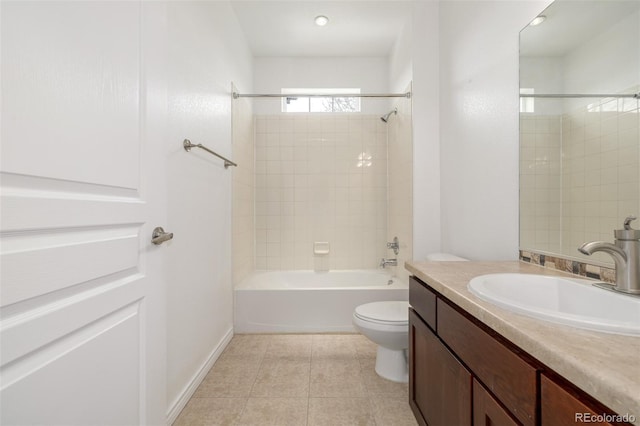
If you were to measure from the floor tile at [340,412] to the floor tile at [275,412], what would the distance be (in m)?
0.05

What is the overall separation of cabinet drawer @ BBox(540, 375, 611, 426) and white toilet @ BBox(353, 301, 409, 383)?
1135 millimetres

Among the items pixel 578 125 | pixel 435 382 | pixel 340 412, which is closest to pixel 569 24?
pixel 578 125

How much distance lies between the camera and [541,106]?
1207 mm

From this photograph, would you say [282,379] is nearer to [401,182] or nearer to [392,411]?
[392,411]

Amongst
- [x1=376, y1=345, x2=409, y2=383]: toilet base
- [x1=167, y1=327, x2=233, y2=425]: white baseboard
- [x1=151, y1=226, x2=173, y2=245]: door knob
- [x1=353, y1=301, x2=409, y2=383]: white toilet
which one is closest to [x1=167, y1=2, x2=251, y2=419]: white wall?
[x1=167, y1=327, x2=233, y2=425]: white baseboard

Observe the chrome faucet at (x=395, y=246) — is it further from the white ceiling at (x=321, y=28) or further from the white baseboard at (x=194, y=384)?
the white ceiling at (x=321, y=28)

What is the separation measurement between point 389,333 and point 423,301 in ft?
1.87

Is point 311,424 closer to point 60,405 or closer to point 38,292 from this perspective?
point 60,405

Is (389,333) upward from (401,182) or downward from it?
downward

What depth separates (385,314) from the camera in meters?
1.76

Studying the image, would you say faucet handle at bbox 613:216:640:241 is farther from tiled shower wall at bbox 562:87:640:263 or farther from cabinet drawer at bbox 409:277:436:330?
cabinet drawer at bbox 409:277:436:330

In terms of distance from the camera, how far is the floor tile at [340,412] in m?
1.39

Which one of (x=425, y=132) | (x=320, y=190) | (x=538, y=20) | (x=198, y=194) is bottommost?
(x=198, y=194)

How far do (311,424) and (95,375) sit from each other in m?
1.06
